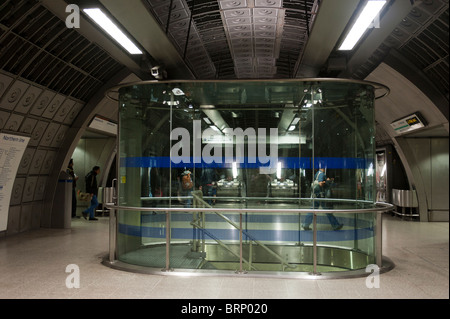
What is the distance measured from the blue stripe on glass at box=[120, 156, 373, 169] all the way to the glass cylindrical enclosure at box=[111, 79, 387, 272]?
0.02 m

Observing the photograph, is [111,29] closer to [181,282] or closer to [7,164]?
[181,282]

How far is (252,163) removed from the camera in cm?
620

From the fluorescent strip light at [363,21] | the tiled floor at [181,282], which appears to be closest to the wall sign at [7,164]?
the tiled floor at [181,282]

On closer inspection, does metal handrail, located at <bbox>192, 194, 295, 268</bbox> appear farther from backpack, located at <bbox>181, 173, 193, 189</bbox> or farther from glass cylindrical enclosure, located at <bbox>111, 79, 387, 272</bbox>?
backpack, located at <bbox>181, 173, 193, 189</bbox>

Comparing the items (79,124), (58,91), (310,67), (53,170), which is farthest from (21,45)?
(310,67)

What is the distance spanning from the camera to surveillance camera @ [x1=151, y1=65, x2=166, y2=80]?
626 cm

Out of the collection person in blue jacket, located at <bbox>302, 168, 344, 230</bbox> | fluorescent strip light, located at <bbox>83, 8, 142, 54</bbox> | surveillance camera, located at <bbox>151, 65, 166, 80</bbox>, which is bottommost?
person in blue jacket, located at <bbox>302, 168, 344, 230</bbox>

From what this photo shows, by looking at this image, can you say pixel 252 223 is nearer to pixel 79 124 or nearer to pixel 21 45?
pixel 21 45

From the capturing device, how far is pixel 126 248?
614cm

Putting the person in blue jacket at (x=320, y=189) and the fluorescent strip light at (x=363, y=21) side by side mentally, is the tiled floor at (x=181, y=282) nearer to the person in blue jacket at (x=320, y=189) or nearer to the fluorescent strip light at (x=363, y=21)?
the person in blue jacket at (x=320, y=189)

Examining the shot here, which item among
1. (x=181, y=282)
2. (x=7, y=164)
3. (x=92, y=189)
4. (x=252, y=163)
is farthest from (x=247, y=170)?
(x=92, y=189)

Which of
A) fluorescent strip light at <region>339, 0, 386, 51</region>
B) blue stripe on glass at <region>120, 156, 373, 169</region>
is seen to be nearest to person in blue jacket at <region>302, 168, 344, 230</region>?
blue stripe on glass at <region>120, 156, 373, 169</region>

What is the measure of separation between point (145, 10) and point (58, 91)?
15.6 feet

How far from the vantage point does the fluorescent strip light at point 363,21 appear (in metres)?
4.22
